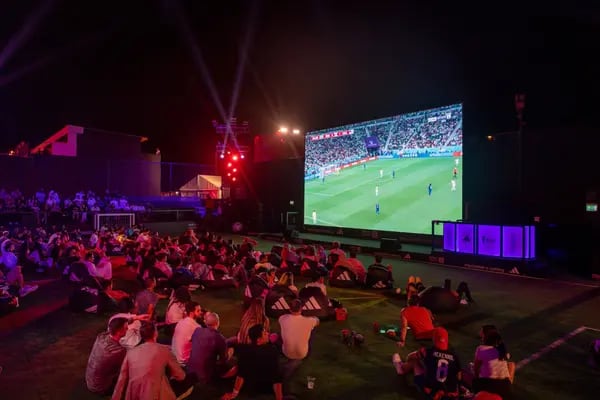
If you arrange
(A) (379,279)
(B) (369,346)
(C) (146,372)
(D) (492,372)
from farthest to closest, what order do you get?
1. (A) (379,279)
2. (B) (369,346)
3. (D) (492,372)
4. (C) (146,372)

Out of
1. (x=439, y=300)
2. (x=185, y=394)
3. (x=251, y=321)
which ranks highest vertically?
(x=251, y=321)

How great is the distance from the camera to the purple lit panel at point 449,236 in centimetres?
1753

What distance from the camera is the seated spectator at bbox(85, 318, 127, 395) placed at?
5180mm

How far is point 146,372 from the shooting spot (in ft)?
14.4

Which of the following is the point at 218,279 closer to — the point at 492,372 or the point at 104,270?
the point at 104,270

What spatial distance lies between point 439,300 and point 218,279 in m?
6.37

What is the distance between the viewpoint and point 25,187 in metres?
30.2

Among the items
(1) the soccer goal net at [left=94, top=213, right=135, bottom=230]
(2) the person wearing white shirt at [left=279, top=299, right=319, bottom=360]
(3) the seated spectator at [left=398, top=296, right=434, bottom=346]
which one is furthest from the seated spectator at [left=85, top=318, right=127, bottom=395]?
(1) the soccer goal net at [left=94, top=213, right=135, bottom=230]

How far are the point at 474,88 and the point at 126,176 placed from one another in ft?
94.1

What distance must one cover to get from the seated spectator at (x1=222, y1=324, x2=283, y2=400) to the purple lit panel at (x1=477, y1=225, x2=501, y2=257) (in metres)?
13.3

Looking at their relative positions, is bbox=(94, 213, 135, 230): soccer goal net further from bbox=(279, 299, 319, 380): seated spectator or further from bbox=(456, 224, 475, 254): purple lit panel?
bbox=(279, 299, 319, 380): seated spectator

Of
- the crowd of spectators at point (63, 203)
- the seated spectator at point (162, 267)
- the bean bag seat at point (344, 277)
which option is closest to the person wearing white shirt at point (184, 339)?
the seated spectator at point (162, 267)

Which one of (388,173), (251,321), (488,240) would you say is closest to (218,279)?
(251,321)

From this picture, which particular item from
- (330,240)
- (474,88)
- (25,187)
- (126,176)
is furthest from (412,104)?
(25,187)
